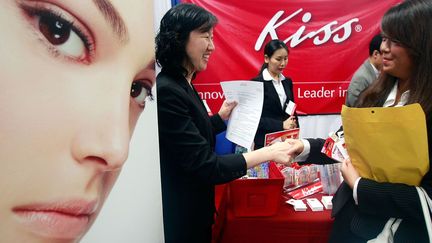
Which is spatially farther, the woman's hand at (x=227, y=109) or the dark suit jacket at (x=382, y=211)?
the woman's hand at (x=227, y=109)

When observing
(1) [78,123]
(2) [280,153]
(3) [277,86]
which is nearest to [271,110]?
(3) [277,86]

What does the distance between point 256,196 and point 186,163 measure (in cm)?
44

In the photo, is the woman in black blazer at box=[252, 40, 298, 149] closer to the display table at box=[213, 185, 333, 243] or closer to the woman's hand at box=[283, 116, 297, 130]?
the woman's hand at box=[283, 116, 297, 130]

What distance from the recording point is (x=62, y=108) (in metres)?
0.46

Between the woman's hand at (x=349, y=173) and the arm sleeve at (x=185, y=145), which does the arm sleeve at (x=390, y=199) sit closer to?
the woman's hand at (x=349, y=173)

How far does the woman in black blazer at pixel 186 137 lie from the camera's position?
105 centimetres

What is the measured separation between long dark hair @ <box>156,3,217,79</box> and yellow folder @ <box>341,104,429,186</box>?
0.56 meters

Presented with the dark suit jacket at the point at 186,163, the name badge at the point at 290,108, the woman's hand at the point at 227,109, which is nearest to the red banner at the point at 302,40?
the name badge at the point at 290,108

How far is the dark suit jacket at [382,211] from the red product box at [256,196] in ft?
1.05

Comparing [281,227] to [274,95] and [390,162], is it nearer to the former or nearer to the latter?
[390,162]

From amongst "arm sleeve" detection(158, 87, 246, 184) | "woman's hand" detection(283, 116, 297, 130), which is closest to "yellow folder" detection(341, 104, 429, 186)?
"arm sleeve" detection(158, 87, 246, 184)

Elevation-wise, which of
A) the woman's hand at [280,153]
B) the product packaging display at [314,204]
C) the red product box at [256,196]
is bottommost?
the product packaging display at [314,204]

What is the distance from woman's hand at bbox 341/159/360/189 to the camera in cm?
105

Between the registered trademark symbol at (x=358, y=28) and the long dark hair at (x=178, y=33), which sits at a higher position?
the registered trademark symbol at (x=358, y=28)
